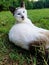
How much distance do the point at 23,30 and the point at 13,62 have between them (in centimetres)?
46

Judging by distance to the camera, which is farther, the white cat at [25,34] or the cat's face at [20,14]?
the cat's face at [20,14]

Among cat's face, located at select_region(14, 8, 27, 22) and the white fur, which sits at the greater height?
cat's face, located at select_region(14, 8, 27, 22)

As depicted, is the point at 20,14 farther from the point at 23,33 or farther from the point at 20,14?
the point at 23,33

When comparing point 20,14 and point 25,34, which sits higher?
point 20,14

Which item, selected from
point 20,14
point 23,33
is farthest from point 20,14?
point 23,33

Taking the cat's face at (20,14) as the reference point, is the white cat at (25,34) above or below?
below

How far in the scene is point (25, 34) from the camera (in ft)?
11.9

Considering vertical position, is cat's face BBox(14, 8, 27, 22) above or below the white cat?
above

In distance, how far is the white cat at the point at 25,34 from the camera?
3537 millimetres

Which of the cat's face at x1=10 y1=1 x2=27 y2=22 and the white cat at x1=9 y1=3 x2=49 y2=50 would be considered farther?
the cat's face at x1=10 y1=1 x2=27 y2=22

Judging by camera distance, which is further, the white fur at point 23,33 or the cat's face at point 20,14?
the cat's face at point 20,14

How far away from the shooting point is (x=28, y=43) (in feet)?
11.6

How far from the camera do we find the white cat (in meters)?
3.54

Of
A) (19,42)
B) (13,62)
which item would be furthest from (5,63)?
(19,42)
